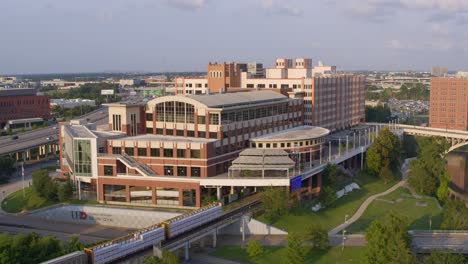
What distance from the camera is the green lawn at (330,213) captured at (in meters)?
A: 70.2

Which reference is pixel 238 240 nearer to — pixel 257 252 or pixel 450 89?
pixel 257 252

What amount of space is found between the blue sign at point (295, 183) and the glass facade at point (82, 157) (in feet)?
102

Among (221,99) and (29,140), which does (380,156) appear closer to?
(221,99)

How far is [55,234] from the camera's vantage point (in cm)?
6888

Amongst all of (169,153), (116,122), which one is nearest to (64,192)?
(116,122)

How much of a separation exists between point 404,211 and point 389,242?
103 feet

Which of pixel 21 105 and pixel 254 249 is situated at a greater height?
pixel 21 105

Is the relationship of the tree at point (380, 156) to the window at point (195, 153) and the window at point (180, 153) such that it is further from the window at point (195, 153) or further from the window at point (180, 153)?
the window at point (180, 153)

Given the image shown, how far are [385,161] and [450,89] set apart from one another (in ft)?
315

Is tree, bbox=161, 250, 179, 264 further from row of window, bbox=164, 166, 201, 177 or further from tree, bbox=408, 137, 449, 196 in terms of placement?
tree, bbox=408, 137, 449, 196

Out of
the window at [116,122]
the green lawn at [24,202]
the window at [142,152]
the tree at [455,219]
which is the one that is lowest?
the green lawn at [24,202]

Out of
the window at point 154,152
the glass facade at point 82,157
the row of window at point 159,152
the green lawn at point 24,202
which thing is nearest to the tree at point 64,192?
the green lawn at point 24,202

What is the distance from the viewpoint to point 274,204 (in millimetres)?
69312

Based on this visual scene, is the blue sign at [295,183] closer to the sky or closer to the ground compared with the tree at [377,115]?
closer to the ground
